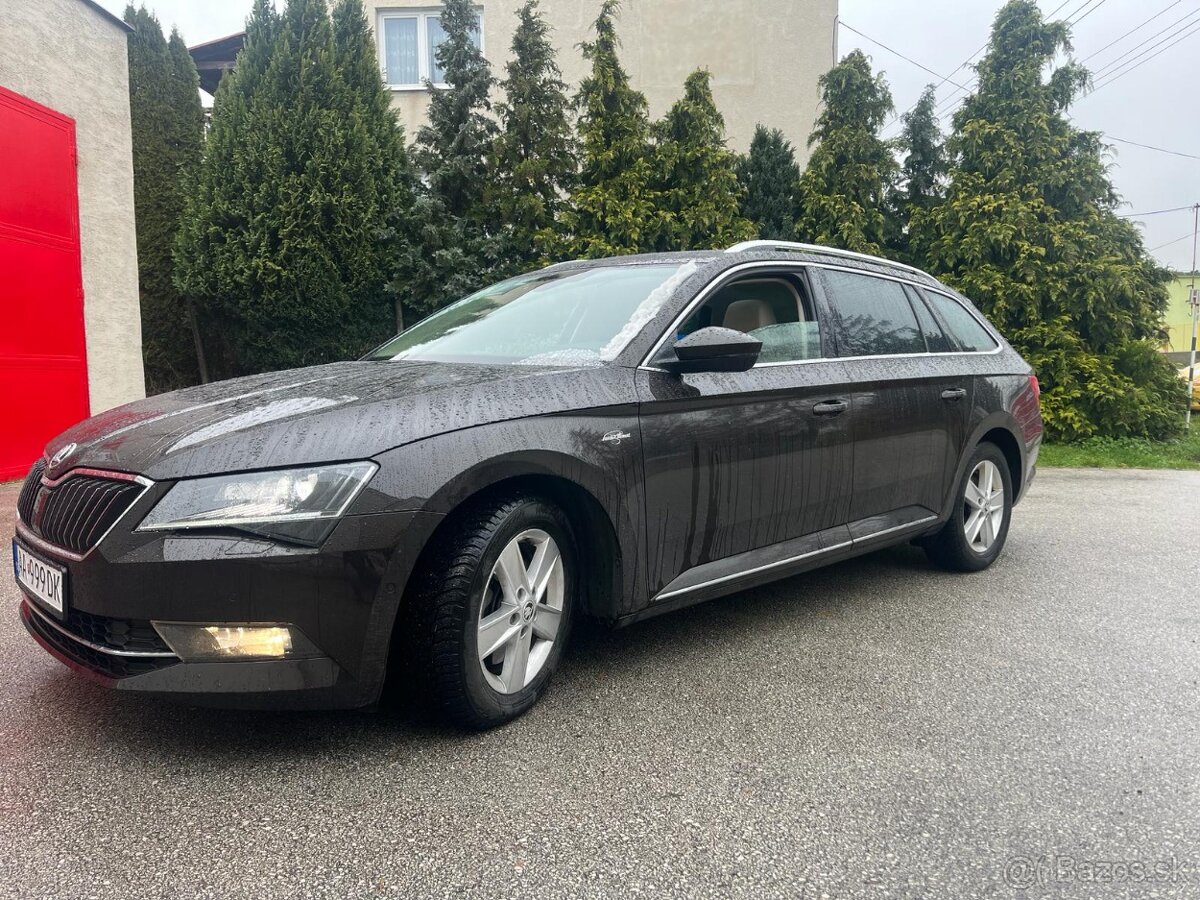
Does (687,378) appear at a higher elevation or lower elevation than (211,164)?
lower

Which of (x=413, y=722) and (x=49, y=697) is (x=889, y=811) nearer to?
(x=413, y=722)

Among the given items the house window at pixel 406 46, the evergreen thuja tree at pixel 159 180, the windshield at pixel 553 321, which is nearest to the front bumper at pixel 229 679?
the windshield at pixel 553 321

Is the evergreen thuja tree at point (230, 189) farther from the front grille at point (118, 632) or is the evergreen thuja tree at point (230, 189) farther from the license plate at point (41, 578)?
the front grille at point (118, 632)

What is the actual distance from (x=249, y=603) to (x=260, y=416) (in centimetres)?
55

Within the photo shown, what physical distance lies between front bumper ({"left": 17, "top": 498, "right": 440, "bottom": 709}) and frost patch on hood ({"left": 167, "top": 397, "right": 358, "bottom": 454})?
28cm

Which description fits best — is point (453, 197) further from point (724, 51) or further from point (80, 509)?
point (80, 509)

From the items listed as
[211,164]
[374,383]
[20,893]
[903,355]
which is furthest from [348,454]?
[211,164]

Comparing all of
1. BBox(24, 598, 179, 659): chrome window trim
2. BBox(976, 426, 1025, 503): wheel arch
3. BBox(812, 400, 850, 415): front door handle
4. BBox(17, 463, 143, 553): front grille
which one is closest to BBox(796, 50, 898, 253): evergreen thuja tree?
BBox(976, 426, 1025, 503): wheel arch

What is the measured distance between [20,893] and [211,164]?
10.1 m

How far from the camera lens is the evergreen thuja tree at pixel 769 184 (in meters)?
12.2

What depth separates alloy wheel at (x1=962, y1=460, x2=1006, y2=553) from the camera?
4602 mm

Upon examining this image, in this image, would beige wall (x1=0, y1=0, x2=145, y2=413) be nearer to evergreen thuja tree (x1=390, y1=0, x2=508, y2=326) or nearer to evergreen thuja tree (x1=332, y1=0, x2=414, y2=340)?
evergreen thuja tree (x1=332, y1=0, x2=414, y2=340)

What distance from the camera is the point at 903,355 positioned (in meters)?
4.14

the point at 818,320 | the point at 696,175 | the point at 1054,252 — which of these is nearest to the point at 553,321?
the point at 818,320
